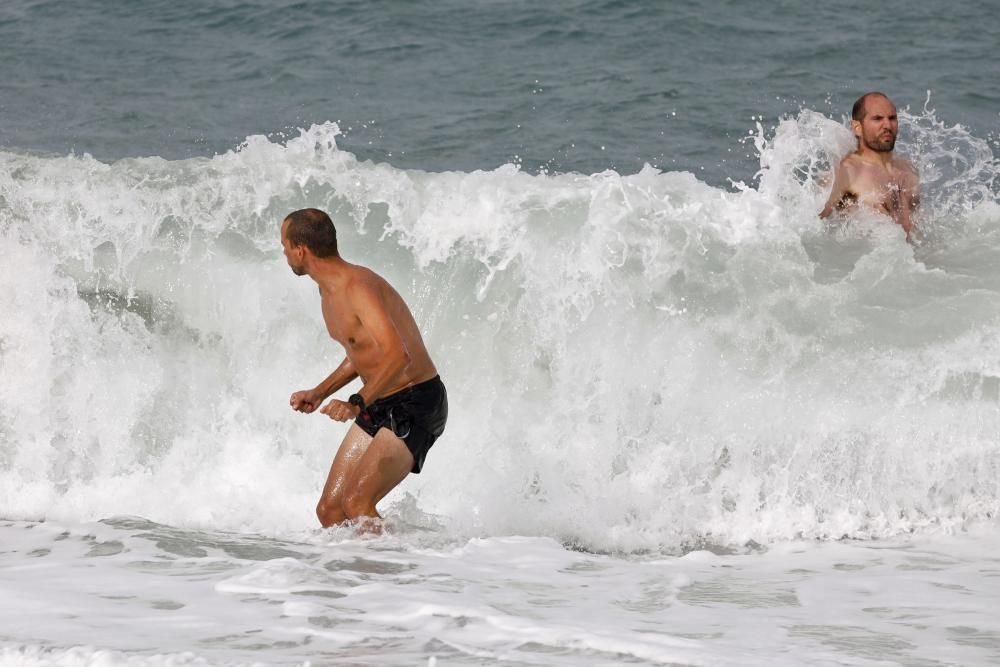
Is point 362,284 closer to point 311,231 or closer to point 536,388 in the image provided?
point 311,231

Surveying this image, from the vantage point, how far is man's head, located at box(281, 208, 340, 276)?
17.3 feet

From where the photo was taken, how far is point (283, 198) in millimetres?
8195

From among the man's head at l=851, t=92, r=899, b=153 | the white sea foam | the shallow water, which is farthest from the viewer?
the man's head at l=851, t=92, r=899, b=153

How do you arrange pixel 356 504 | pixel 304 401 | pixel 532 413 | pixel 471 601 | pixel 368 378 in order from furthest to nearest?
pixel 532 413, pixel 356 504, pixel 368 378, pixel 304 401, pixel 471 601

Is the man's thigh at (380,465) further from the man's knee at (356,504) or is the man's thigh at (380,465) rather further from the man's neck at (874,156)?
the man's neck at (874,156)

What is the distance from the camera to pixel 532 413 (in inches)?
283

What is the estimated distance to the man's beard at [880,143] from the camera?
24.7 ft

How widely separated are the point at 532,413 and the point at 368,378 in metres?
1.96

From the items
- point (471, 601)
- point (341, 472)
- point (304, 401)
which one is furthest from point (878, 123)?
point (471, 601)

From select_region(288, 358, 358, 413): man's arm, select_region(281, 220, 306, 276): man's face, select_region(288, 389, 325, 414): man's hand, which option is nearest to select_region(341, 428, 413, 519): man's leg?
select_region(288, 358, 358, 413): man's arm

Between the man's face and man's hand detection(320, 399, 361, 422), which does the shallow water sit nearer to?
man's hand detection(320, 399, 361, 422)

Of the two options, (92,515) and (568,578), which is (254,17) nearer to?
(92,515)

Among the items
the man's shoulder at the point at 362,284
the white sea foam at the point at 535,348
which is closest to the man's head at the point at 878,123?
the white sea foam at the point at 535,348

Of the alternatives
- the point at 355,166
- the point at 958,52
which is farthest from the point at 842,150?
the point at 958,52
